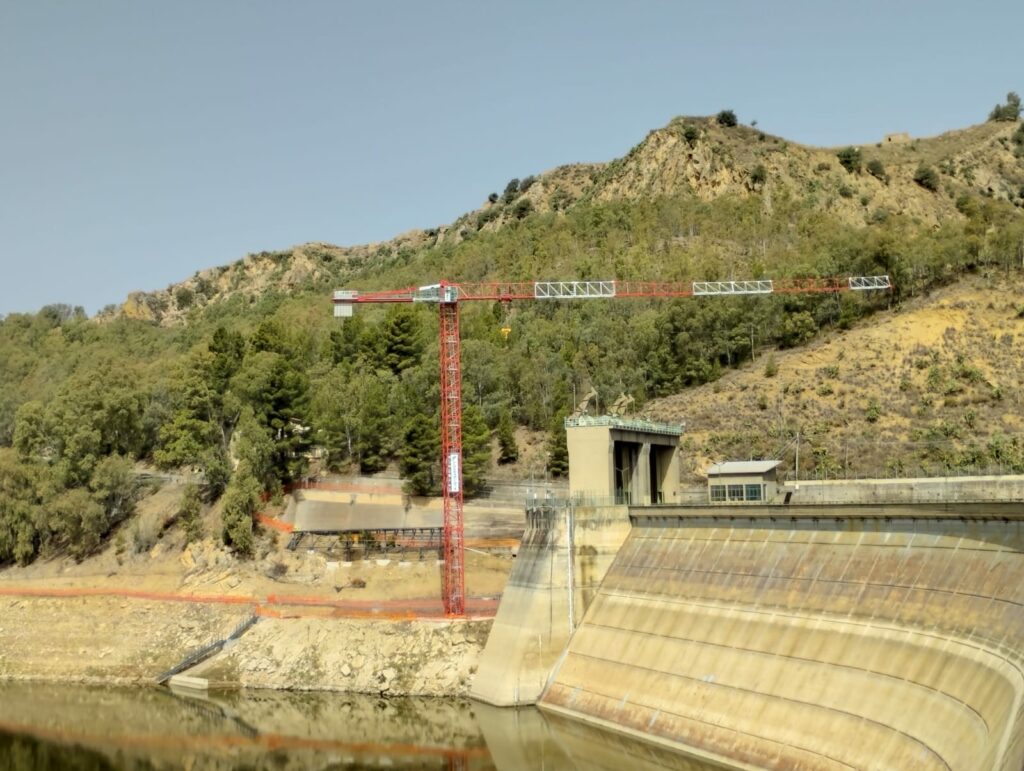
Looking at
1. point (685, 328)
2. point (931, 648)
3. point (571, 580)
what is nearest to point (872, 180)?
point (685, 328)

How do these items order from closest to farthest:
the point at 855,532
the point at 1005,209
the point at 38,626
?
1. the point at 855,532
2. the point at 38,626
3. the point at 1005,209

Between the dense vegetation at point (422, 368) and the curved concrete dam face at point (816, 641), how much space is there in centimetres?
3654

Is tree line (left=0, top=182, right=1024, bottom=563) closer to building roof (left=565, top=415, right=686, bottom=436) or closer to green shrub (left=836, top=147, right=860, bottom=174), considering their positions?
green shrub (left=836, top=147, right=860, bottom=174)

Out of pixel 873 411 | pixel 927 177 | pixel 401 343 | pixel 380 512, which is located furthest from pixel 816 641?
pixel 927 177

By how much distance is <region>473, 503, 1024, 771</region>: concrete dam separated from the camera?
33562 mm

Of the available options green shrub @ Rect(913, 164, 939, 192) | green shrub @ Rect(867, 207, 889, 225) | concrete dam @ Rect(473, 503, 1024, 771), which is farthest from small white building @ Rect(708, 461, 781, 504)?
green shrub @ Rect(913, 164, 939, 192)

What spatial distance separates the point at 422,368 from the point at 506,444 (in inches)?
547

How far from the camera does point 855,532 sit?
42.6 m

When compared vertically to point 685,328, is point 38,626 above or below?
below

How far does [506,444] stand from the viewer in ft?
316

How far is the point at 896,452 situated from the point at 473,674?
4303 centimetres

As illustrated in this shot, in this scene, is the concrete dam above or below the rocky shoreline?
above

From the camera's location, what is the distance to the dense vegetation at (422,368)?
85.4 m

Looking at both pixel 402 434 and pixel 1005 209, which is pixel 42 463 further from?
pixel 1005 209
